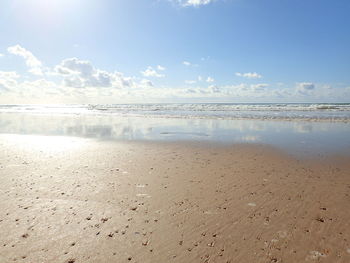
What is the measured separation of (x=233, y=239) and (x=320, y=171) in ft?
19.6

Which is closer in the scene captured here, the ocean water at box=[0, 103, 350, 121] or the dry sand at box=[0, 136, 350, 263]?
the dry sand at box=[0, 136, 350, 263]

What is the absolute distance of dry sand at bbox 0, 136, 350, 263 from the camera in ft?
13.5

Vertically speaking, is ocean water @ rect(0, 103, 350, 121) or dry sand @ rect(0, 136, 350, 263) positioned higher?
ocean water @ rect(0, 103, 350, 121)

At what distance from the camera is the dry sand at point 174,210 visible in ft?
13.5

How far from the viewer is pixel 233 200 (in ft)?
19.9

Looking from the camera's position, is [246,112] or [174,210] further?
[246,112]

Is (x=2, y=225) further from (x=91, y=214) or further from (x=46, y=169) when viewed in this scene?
(x=46, y=169)

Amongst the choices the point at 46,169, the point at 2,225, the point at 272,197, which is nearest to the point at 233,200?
the point at 272,197

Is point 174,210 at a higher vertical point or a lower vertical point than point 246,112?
lower

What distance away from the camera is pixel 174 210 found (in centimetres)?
554

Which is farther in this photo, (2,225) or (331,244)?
(2,225)

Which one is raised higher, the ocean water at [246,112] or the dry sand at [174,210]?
the ocean water at [246,112]

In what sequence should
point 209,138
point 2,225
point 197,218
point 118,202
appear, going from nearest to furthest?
point 2,225 → point 197,218 → point 118,202 → point 209,138

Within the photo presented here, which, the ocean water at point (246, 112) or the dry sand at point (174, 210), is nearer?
the dry sand at point (174, 210)
